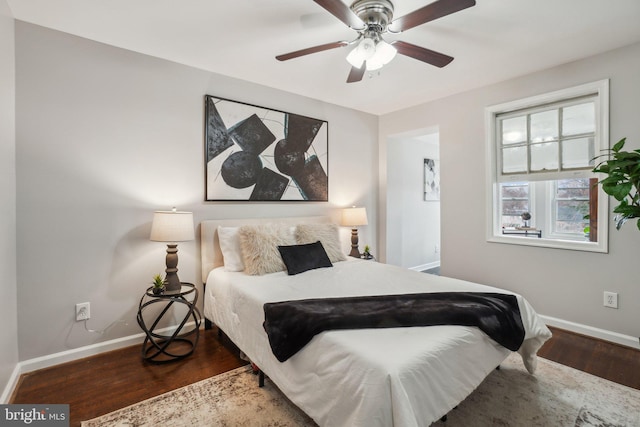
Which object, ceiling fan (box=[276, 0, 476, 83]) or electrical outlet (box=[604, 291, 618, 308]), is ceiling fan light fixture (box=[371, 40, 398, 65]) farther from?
electrical outlet (box=[604, 291, 618, 308])

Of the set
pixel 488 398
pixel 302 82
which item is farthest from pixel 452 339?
pixel 302 82

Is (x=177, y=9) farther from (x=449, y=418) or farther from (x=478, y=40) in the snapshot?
(x=449, y=418)

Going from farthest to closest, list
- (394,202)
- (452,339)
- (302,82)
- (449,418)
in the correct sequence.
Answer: (394,202) < (302,82) < (449,418) < (452,339)

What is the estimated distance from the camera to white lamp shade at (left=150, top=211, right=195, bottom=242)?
7.84 feet

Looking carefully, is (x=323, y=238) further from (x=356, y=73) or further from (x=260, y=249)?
(x=356, y=73)

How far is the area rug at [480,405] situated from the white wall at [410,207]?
106 inches

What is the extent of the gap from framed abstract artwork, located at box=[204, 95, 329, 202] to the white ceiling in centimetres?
42

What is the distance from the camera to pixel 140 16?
214 centimetres

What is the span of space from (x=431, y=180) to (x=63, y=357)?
5434 millimetres

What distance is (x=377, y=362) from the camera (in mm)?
1246

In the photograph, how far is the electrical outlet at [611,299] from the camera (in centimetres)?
264

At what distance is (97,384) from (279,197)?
2.23 meters

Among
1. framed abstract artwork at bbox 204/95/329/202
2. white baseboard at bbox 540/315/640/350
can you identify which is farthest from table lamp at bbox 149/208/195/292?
white baseboard at bbox 540/315/640/350

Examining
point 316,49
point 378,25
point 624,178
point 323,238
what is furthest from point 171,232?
point 624,178
